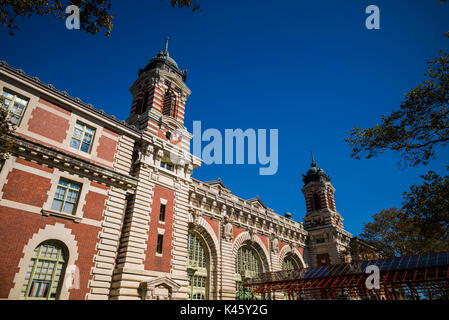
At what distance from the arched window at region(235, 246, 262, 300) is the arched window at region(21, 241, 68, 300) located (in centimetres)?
1763

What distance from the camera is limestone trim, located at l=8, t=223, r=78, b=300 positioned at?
11969 millimetres

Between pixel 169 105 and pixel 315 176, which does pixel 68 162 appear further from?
pixel 315 176

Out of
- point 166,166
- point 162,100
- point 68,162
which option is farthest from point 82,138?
point 162,100

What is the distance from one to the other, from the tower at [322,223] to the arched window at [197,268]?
817 inches

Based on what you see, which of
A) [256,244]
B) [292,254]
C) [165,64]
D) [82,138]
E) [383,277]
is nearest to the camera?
[82,138]

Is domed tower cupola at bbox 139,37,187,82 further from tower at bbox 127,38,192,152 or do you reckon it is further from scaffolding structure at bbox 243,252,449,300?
scaffolding structure at bbox 243,252,449,300

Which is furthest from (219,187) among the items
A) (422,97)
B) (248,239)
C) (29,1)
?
(29,1)

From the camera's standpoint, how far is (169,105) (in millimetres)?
26188

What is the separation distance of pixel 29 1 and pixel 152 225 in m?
14.3

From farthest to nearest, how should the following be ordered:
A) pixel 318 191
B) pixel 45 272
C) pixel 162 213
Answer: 1. pixel 318 191
2. pixel 162 213
3. pixel 45 272

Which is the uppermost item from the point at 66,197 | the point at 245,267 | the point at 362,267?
the point at 66,197

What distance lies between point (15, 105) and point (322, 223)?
133 feet

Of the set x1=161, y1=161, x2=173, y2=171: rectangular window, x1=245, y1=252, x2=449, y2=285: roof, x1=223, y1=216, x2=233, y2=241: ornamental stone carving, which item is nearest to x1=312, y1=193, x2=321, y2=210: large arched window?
x1=245, y1=252, x2=449, y2=285: roof
